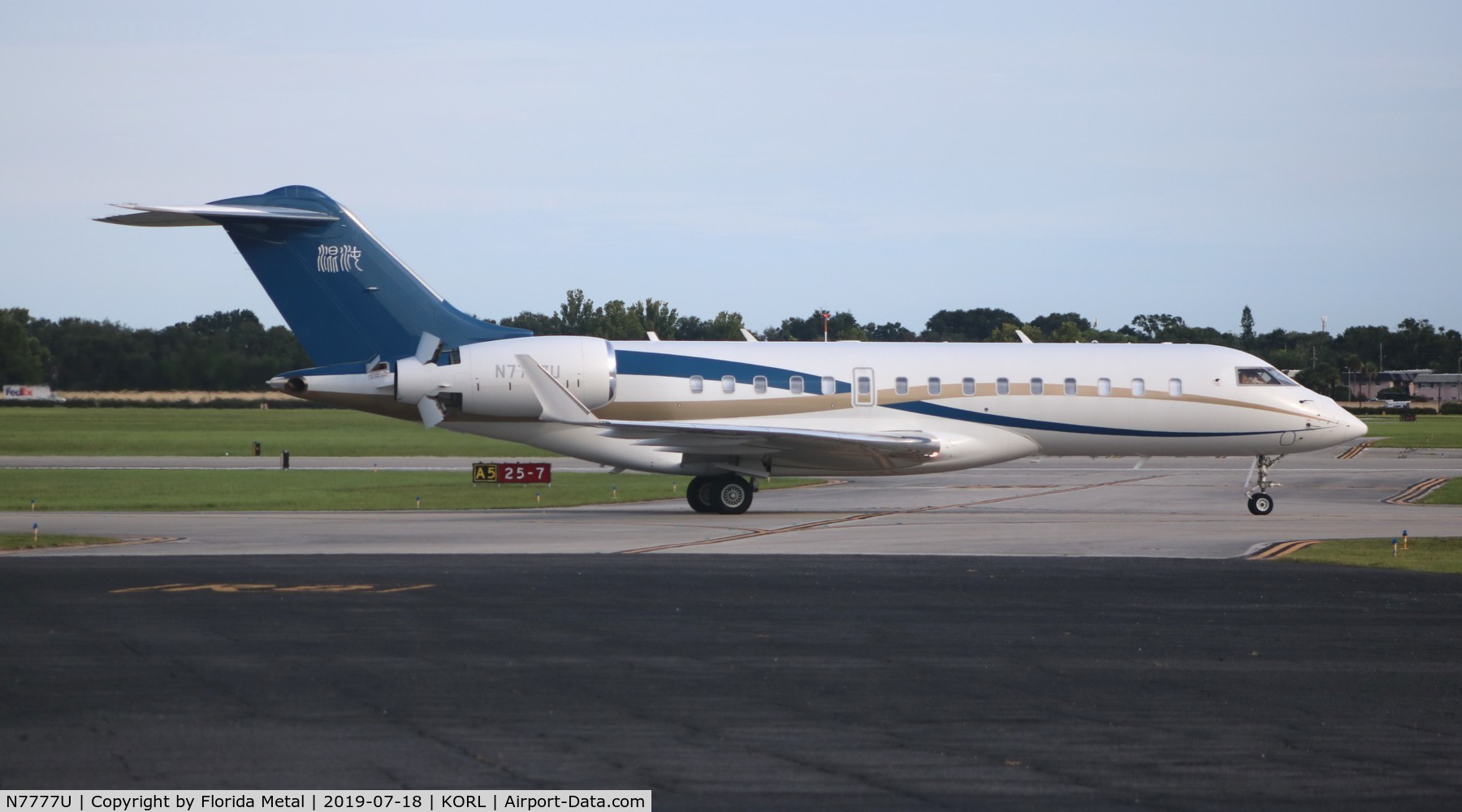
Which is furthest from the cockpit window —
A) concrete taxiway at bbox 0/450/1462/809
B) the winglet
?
the winglet

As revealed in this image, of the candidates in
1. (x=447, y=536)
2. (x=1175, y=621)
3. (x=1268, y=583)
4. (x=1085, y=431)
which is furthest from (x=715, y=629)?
(x=1085, y=431)

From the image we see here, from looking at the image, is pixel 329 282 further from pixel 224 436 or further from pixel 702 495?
pixel 224 436

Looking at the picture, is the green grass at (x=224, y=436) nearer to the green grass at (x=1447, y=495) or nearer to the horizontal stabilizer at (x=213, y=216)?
the horizontal stabilizer at (x=213, y=216)

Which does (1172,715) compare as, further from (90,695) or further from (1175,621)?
(90,695)

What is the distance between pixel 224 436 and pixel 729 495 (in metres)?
44.8

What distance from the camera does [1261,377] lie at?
97.5 ft

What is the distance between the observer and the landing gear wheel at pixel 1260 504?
90.7ft

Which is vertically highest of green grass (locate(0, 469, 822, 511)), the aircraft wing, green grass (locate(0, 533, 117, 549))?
the aircraft wing

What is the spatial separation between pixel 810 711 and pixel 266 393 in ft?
178

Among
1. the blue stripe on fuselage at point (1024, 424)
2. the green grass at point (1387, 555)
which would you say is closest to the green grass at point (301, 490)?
the blue stripe on fuselage at point (1024, 424)

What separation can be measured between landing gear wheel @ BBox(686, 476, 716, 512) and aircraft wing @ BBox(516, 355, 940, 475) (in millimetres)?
496

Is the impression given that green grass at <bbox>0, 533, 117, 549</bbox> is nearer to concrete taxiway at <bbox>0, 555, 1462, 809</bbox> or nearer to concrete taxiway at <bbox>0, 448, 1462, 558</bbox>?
concrete taxiway at <bbox>0, 448, 1462, 558</bbox>

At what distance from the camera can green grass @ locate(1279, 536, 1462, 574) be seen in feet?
61.4

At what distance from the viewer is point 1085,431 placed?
29281 mm
